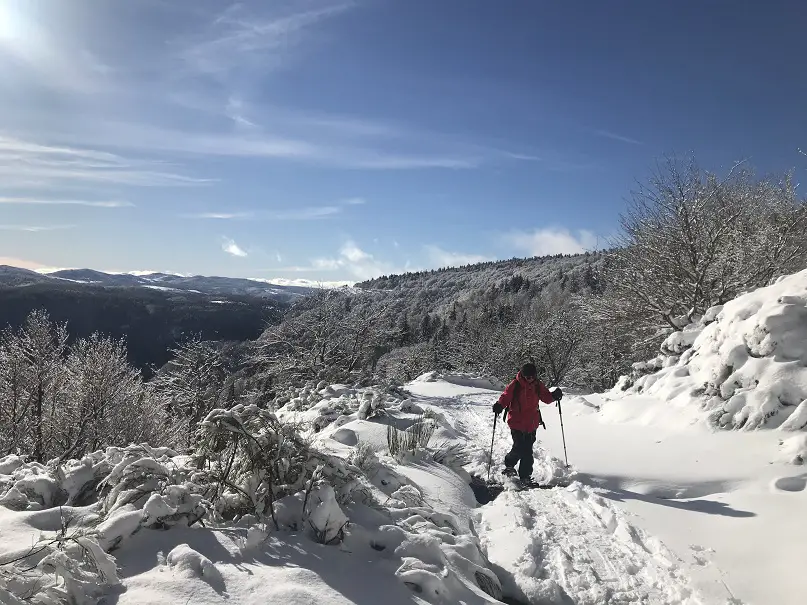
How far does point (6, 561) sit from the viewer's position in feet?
8.51

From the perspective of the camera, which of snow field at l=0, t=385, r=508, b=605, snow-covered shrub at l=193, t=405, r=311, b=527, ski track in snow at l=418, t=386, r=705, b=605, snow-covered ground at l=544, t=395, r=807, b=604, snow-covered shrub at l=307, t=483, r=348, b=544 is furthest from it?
snow-covered ground at l=544, t=395, r=807, b=604

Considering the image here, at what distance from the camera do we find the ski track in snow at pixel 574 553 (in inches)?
152

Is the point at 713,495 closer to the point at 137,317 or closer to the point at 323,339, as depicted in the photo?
the point at 323,339

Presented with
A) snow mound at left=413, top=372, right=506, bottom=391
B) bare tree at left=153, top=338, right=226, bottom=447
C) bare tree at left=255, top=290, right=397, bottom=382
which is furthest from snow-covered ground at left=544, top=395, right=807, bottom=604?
bare tree at left=153, top=338, right=226, bottom=447

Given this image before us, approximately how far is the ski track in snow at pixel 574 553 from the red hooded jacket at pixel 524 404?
1.03 m

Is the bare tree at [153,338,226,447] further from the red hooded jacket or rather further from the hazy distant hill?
the hazy distant hill

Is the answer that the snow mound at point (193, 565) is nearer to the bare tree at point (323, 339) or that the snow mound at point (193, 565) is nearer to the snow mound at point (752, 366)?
the snow mound at point (752, 366)

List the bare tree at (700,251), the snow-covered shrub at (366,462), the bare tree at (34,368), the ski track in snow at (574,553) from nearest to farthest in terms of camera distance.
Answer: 1. the ski track in snow at (574,553)
2. the snow-covered shrub at (366,462)
3. the bare tree at (700,251)
4. the bare tree at (34,368)

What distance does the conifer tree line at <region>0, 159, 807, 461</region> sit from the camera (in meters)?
15.5

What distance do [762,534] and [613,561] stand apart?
1485 mm

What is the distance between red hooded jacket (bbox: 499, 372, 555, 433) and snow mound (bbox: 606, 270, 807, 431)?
2.90 meters

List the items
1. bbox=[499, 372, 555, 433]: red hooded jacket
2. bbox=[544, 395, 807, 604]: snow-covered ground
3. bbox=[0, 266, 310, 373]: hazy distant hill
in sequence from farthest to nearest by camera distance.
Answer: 1. bbox=[0, 266, 310, 373]: hazy distant hill
2. bbox=[499, 372, 555, 433]: red hooded jacket
3. bbox=[544, 395, 807, 604]: snow-covered ground

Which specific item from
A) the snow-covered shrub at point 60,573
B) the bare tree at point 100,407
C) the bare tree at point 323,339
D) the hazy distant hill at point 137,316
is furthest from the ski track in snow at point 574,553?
the hazy distant hill at point 137,316

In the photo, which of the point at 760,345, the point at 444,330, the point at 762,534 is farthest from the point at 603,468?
the point at 444,330
